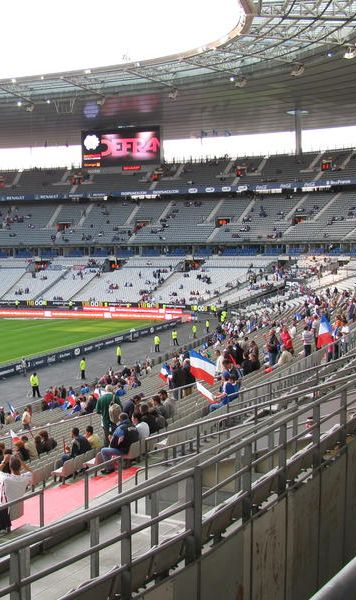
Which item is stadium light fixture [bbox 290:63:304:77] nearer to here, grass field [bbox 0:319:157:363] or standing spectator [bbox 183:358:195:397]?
grass field [bbox 0:319:157:363]

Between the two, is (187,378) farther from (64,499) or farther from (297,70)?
(297,70)

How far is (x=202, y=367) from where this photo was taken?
14867mm

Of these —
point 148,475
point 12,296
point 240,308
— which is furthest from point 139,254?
point 148,475

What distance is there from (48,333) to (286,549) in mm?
43938

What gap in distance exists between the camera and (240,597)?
16.5 feet

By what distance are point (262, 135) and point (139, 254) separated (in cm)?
1968

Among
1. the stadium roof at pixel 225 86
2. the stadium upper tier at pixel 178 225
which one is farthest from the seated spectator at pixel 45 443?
the stadium upper tier at pixel 178 225

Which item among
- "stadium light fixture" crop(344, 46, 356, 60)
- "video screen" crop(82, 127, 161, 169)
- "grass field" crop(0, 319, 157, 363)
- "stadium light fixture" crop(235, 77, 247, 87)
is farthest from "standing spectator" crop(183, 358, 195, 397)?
"video screen" crop(82, 127, 161, 169)

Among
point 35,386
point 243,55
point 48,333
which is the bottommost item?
point 35,386

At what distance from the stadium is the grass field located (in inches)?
13.3

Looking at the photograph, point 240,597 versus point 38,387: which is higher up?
point 240,597

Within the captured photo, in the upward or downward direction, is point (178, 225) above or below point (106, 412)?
above

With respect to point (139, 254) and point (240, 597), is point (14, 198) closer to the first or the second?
point (139, 254)

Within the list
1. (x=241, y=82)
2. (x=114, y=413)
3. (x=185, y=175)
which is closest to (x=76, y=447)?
(x=114, y=413)
